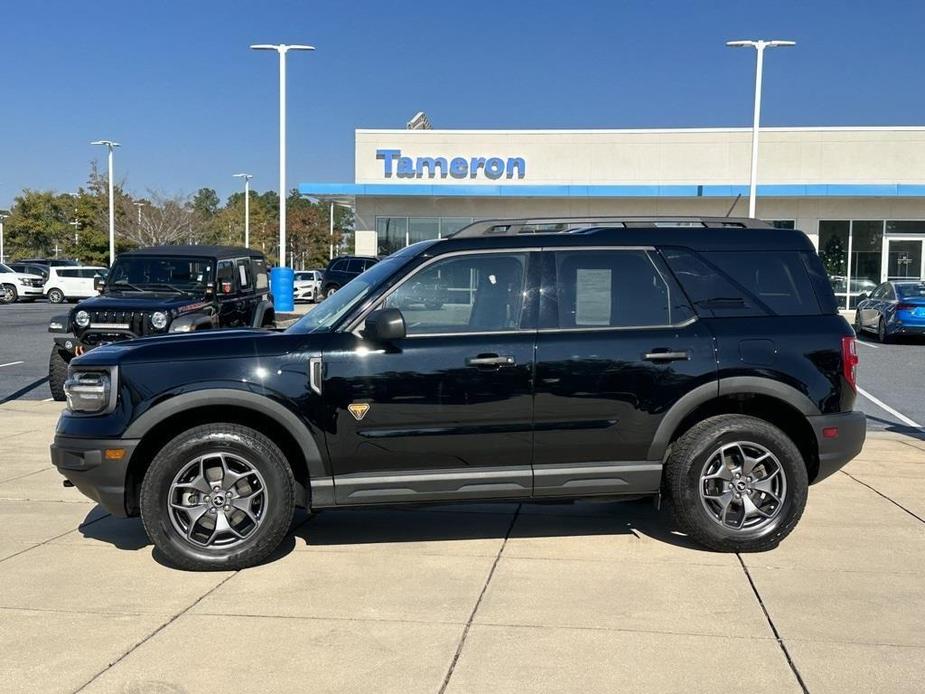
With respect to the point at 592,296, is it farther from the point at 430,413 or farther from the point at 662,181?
the point at 662,181

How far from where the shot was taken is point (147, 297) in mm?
11633

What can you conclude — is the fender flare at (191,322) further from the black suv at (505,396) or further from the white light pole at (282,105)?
the white light pole at (282,105)

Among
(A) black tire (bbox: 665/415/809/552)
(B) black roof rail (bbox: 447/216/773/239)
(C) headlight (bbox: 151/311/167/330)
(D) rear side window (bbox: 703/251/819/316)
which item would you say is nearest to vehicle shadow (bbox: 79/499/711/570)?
(A) black tire (bbox: 665/415/809/552)

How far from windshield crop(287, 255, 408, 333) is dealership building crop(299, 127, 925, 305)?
83.4ft

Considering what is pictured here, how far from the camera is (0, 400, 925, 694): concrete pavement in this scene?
12.5ft

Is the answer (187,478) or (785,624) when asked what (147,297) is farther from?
(785,624)

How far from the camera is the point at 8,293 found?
36.9 metres

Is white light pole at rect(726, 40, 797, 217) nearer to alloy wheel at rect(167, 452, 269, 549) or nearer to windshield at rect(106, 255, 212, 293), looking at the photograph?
windshield at rect(106, 255, 212, 293)

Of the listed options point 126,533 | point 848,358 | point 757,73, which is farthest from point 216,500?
point 757,73

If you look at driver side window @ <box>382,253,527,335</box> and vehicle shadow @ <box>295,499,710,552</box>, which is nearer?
driver side window @ <box>382,253,527,335</box>

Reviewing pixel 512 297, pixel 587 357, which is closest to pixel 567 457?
pixel 587 357

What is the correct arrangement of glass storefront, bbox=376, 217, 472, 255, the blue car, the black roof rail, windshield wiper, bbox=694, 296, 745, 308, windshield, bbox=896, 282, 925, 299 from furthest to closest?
glass storefront, bbox=376, 217, 472, 255 < windshield, bbox=896, 282, 925, 299 < the blue car < the black roof rail < windshield wiper, bbox=694, 296, 745, 308

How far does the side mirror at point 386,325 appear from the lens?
16.4 ft

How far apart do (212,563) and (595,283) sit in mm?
2742
